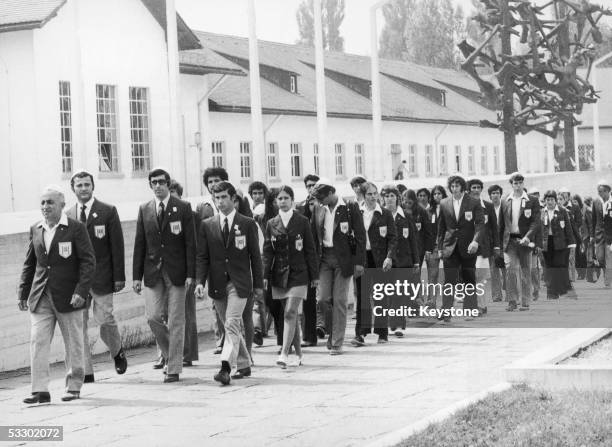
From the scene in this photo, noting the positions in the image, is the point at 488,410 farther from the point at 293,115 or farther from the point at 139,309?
the point at 293,115

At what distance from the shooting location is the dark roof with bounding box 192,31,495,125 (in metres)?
38.8

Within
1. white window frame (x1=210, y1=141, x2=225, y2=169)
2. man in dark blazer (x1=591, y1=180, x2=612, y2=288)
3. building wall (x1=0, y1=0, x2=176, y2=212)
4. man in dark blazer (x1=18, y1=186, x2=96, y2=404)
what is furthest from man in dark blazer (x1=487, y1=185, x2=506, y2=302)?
white window frame (x1=210, y1=141, x2=225, y2=169)

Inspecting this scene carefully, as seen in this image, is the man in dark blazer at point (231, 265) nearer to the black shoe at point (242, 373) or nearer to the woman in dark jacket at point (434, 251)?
the black shoe at point (242, 373)

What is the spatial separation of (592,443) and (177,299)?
4999mm

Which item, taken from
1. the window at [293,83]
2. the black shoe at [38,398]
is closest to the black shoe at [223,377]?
the black shoe at [38,398]

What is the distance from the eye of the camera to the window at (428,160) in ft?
167

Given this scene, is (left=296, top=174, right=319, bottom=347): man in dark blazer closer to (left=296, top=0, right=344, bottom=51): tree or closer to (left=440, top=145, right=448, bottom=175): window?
(left=296, top=0, right=344, bottom=51): tree

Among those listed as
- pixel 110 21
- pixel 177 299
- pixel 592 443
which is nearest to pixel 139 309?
pixel 177 299

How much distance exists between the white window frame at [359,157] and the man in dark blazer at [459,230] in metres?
28.4

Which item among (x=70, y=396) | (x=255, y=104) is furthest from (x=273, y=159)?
(x=70, y=396)

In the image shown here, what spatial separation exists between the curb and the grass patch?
0.23 feet

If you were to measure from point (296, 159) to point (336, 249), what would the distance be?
2741 cm

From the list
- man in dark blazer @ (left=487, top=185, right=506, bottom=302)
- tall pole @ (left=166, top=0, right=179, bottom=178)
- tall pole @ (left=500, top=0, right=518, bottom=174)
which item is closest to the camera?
man in dark blazer @ (left=487, top=185, right=506, bottom=302)

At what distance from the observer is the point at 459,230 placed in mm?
16906
